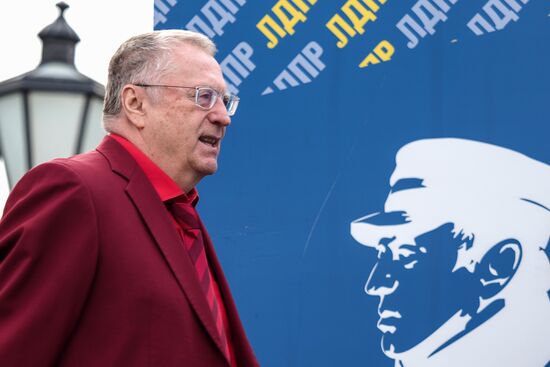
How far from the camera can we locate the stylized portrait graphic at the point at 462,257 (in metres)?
2.38

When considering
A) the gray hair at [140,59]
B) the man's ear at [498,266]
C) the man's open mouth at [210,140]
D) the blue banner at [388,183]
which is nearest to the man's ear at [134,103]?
the gray hair at [140,59]

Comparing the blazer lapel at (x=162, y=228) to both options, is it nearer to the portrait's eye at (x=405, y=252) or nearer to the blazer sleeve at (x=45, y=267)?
the blazer sleeve at (x=45, y=267)

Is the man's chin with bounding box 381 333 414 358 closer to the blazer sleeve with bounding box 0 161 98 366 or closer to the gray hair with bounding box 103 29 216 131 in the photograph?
the gray hair with bounding box 103 29 216 131

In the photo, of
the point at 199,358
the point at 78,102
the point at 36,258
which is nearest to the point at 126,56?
the point at 36,258

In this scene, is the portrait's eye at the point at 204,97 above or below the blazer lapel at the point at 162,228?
above


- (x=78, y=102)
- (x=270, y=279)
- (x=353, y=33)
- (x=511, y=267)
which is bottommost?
(x=270, y=279)

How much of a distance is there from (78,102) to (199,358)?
153cm

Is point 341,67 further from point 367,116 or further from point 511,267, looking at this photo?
point 511,267

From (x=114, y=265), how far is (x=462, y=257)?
4.85ft

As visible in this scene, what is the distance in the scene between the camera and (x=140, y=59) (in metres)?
1.55

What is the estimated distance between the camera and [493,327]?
240cm

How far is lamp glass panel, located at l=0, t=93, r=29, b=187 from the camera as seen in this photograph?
2.59 meters

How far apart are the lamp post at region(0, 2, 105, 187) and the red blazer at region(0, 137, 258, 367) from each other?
1.32 metres

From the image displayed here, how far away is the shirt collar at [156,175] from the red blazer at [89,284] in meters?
0.14
